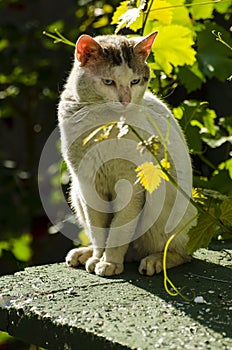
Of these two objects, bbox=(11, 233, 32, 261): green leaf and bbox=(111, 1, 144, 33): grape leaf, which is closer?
bbox=(111, 1, 144, 33): grape leaf

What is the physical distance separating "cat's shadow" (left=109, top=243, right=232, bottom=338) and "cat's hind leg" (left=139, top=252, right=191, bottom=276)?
15 mm

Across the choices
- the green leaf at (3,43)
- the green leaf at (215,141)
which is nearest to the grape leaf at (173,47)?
the green leaf at (215,141)

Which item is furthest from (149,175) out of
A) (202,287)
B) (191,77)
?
(191,77)

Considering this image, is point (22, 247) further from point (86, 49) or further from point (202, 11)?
point (86, 49)

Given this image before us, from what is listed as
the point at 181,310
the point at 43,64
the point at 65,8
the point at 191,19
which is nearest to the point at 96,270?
the point at 181,310

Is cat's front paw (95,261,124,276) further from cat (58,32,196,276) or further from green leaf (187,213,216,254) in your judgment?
green leaf (187,213,216,254)

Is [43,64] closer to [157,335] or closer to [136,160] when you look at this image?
[136,160]

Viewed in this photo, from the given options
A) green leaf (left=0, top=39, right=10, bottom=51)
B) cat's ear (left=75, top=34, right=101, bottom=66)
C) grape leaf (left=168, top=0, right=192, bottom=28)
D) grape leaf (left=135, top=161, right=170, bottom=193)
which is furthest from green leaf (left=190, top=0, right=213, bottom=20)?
green leaf (left=0, top=39, right=10, bottom=51)

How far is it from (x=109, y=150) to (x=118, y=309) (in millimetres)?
500

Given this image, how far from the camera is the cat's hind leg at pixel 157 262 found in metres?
1.79

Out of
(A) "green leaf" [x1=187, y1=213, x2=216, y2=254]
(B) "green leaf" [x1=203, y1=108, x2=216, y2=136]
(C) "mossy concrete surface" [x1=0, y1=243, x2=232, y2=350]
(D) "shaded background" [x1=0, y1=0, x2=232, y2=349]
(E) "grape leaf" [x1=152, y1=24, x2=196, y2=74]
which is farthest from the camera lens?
(D) "shaded background" [x1=0, y1=0, x2=232, y2=349]

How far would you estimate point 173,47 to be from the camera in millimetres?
2045

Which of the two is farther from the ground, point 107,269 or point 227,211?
point 227,211

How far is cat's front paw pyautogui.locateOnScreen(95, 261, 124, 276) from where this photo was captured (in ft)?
5.92
